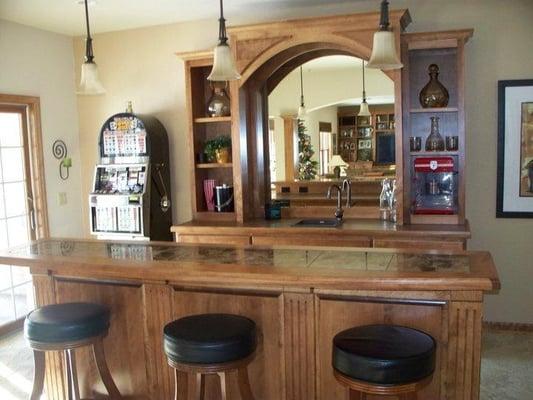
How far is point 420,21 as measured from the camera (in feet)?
13.5

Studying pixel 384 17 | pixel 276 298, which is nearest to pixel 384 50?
pixel 384 17

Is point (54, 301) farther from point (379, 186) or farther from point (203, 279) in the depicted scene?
point (379, 186)

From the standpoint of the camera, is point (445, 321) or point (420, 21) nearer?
point (445, 321)

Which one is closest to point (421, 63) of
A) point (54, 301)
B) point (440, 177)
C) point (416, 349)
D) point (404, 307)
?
point (440, 177)

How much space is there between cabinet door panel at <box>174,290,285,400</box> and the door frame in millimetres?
2871

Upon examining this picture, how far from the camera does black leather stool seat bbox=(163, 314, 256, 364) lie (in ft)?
6.75

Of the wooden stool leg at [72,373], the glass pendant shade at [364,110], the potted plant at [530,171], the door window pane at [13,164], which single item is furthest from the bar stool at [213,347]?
the door window pane at [13,164]

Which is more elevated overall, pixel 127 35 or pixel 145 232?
pixel 127 35

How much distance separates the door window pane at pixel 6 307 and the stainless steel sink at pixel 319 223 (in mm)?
2617

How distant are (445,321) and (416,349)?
31 centimetres

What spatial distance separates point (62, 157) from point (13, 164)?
534 mm

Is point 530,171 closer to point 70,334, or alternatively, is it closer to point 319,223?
point 319,223

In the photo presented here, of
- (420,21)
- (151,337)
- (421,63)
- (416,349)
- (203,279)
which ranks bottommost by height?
(151,337)

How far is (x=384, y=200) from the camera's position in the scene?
432cm
